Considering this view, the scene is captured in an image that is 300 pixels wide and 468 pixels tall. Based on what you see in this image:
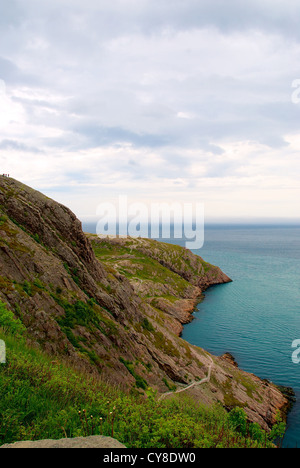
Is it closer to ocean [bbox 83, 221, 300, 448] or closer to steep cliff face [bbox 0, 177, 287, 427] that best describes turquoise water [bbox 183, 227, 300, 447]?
ocean [bbox 83, 221, 300, 448]

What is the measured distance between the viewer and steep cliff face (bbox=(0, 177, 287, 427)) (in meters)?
27.0

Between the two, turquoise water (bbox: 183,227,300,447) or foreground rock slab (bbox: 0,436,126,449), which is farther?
turquoise water (bbox: 183,227,300,447)

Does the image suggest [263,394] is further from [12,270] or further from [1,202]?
[1,202]

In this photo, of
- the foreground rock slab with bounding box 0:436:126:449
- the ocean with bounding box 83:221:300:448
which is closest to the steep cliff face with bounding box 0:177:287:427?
the ocean with bounding box 83:221:300:448

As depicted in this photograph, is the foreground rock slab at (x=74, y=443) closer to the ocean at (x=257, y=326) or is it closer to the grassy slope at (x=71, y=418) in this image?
the grassy slope at (x=71, y=418)

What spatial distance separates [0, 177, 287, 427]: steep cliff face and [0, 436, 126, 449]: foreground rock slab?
17.3 m

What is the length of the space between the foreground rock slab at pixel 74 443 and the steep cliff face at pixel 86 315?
17.3 meters

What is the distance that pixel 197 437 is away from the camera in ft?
31.0

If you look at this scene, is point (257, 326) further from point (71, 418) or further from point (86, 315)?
point (71, 418)

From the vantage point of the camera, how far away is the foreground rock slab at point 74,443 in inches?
277

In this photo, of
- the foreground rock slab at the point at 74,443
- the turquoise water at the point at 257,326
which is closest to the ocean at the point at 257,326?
the turquoise water at the point at 257,326

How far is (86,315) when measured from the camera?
107 ft

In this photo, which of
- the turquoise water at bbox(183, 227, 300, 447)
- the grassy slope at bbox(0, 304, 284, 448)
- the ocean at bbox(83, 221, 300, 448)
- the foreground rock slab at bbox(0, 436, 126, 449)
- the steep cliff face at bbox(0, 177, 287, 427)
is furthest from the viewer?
the turquoise water at bbox(183, 227, 300, 447)

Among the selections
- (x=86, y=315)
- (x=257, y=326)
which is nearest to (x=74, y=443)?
(x=86, y=315)
